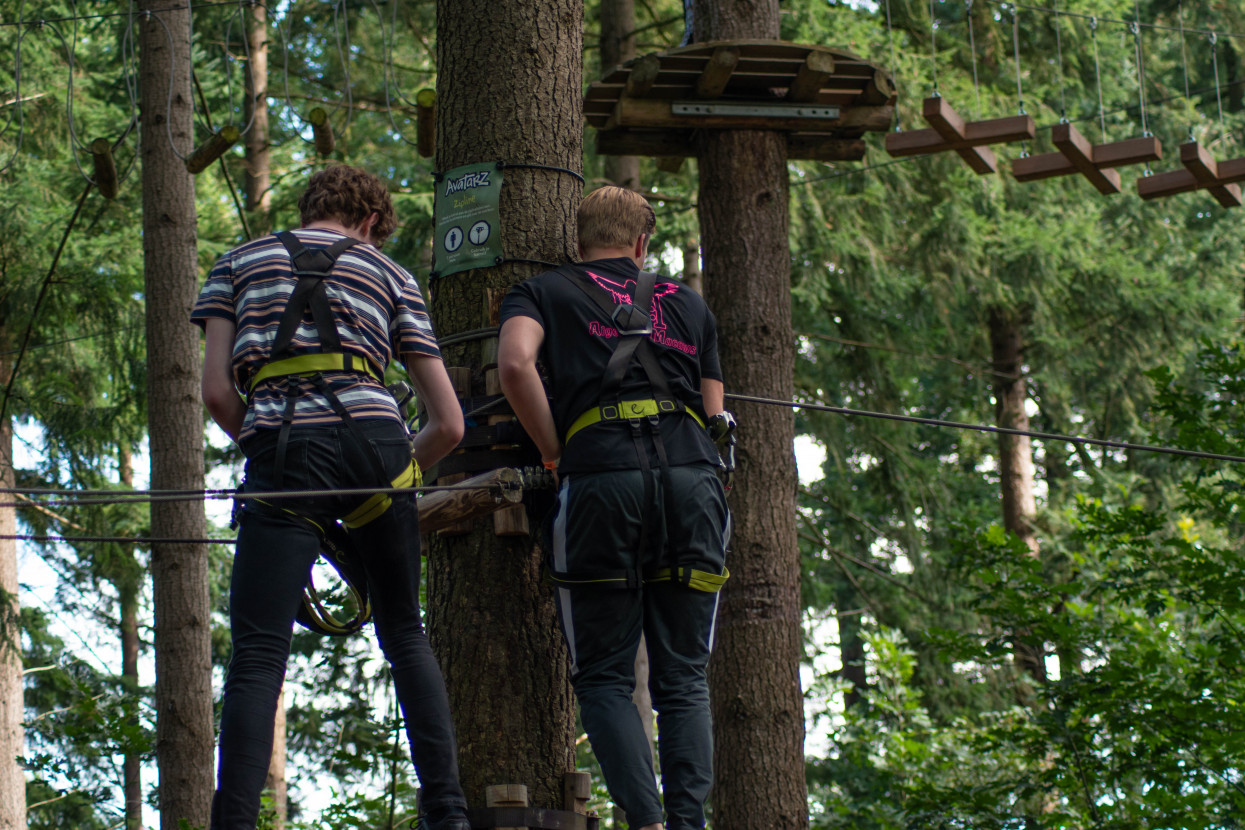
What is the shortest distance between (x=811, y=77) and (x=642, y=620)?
4.07m

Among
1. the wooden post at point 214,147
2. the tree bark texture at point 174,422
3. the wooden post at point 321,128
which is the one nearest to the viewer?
the wooden post at point 214,147

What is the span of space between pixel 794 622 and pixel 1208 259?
44.2ft

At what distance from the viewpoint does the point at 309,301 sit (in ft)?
9.51

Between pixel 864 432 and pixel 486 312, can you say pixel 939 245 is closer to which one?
pixel 864 432

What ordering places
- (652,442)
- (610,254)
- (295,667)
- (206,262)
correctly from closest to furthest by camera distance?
(652,442) → (610,254) → (206,262) → (295,667)

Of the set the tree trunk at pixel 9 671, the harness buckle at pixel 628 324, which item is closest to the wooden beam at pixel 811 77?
the harness buckle at pixel 628 324

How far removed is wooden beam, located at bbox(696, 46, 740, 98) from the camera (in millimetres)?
6238

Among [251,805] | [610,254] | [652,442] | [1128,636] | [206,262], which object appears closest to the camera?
[251,805]

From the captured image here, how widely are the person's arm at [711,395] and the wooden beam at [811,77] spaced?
11.1 ft

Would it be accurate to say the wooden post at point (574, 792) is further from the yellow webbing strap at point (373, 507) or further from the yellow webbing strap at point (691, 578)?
the yellow webbing strap at point (373, 507)

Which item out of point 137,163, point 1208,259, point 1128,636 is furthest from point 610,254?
point 1208,259

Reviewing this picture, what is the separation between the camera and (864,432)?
13.8 m

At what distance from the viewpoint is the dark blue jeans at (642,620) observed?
2992 millimetres

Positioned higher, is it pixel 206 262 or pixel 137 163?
pixel 137 163
